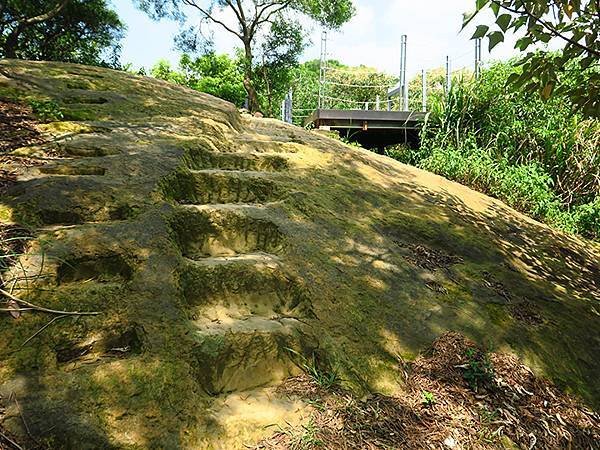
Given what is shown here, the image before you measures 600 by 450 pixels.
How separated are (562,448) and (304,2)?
57.7ft

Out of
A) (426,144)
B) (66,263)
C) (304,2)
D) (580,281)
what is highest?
(304,2)

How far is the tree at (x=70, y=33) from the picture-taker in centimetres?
1280

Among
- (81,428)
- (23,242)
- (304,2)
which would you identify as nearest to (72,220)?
(23,242)

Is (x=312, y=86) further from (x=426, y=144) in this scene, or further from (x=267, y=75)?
(x=426, y=144)

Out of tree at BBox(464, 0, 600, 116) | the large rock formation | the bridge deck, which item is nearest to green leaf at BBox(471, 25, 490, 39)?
tree at BBox(464, 0, 600, 116)

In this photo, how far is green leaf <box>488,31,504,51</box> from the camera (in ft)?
5.92

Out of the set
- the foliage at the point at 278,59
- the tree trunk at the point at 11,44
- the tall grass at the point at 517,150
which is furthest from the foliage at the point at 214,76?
the tall grass at the point at 517,150

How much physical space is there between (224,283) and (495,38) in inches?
70.7

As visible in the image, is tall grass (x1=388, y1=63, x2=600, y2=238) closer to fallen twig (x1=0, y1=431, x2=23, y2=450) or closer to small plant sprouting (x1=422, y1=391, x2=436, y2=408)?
small plant sprouting (x1=422, y1=391, x2=436, y2=408)

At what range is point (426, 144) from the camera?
821cm

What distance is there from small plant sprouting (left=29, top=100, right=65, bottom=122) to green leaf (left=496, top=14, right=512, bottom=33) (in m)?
3.52

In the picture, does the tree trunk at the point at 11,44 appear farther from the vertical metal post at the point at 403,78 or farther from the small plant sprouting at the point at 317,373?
the small plant sprouting at the point at 317,373

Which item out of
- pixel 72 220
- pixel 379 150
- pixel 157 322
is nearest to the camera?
pixel 157 322

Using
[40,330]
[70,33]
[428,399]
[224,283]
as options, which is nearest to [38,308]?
[40,330]
